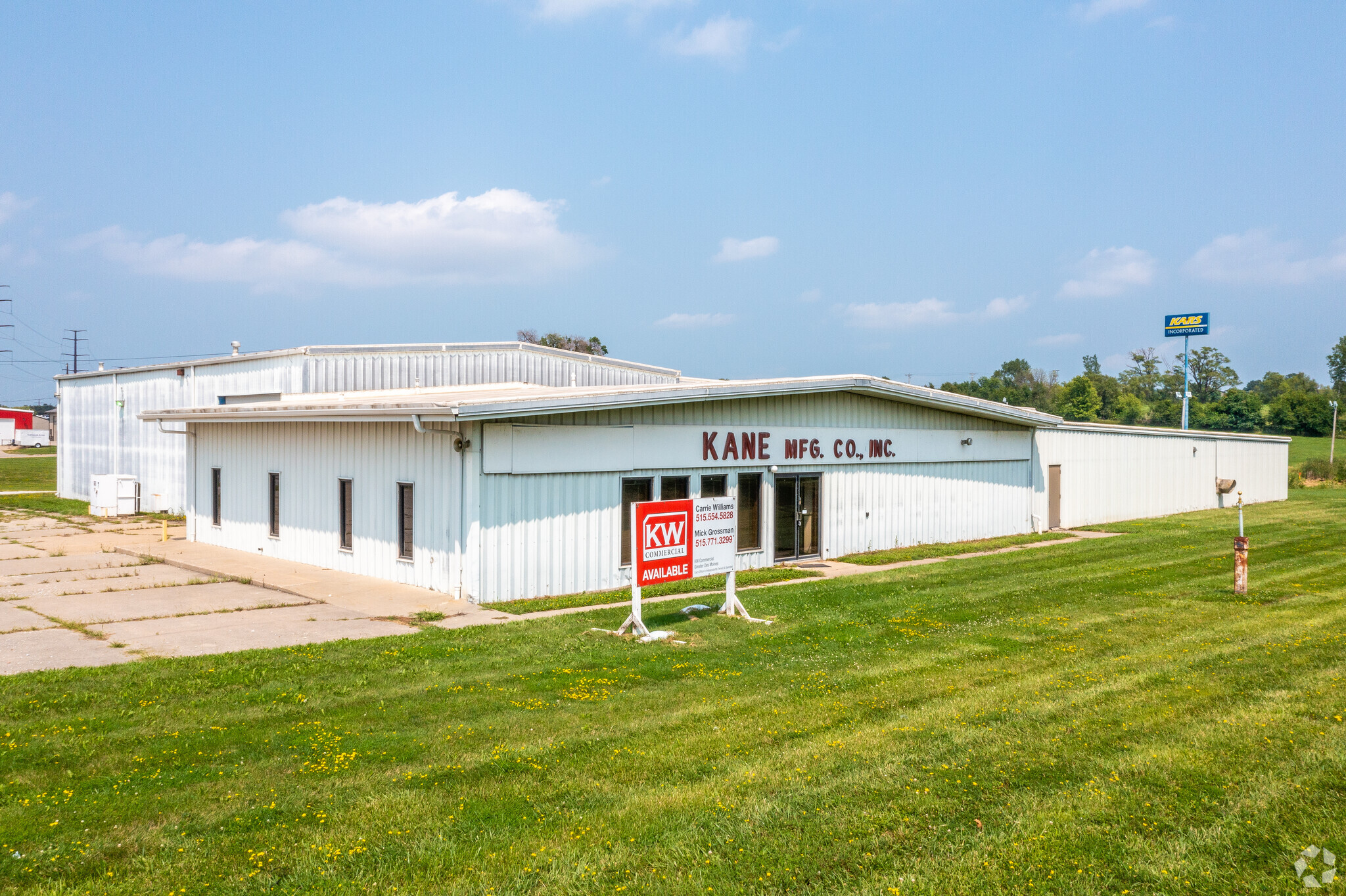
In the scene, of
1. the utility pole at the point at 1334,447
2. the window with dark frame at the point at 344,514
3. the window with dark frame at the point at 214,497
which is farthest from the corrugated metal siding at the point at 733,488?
the utility pole at the point at 1334,447

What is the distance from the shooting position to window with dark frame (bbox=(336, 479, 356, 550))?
18531 mm

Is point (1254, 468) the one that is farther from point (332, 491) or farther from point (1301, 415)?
point (1301, 415)

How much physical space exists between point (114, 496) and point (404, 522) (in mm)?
19621

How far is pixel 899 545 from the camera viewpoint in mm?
22641

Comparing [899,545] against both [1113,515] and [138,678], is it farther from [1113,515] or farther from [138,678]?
[138,678]

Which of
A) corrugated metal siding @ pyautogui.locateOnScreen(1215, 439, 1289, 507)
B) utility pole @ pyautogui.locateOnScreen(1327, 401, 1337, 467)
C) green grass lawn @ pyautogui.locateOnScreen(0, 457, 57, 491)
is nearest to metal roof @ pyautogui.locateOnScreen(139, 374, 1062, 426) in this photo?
corrugated metal siding @ pyautogui.locateOnScreen(1215, 439, 1289, 507)

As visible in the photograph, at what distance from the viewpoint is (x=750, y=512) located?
1930cm

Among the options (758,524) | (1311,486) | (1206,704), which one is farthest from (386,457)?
(1311,486)

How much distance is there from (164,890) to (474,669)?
17.3 feet

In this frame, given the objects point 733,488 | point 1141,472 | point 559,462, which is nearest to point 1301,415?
point 1141,472

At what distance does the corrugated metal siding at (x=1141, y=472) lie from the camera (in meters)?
28.4

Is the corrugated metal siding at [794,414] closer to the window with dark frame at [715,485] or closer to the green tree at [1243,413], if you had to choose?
the window with dark frame at [715,485]

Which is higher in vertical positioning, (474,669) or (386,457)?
(386,457)

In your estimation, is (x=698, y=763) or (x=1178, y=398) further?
(x=1178, y=398)
